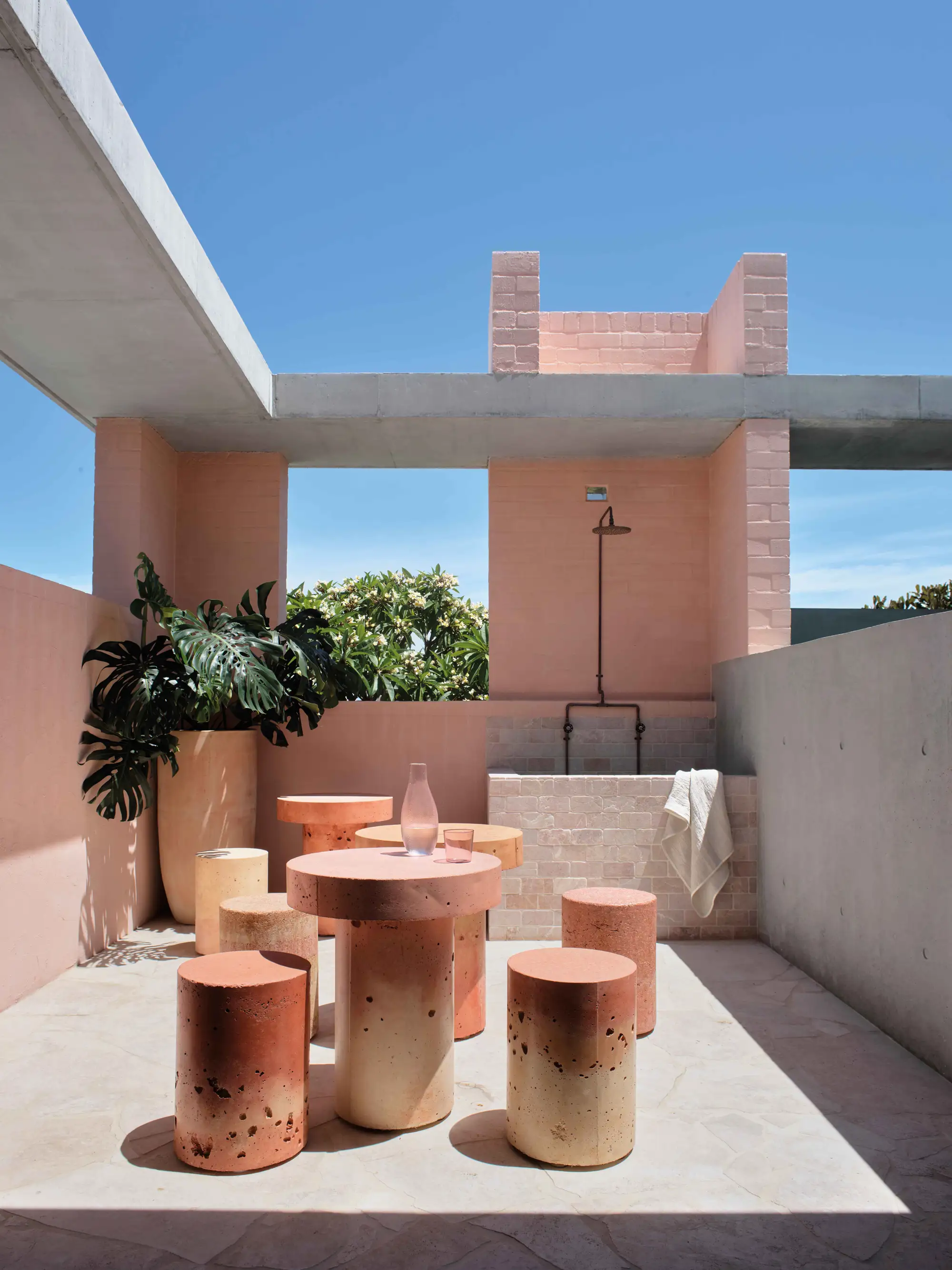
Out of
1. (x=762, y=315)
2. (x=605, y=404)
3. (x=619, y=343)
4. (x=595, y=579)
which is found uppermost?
(x=619, y=343)

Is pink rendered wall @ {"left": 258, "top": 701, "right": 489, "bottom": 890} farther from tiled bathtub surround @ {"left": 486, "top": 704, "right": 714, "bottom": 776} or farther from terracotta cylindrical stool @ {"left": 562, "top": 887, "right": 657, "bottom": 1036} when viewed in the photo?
terracotta cylindrical stool @ {"left": 562, "top": 887, "right": 657, "bottom": 1036}

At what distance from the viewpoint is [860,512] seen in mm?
14078

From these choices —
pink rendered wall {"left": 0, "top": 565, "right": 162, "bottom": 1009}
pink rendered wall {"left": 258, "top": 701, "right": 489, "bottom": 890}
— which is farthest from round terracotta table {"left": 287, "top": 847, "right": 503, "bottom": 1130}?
pink rendered wall {"left": 258, "top": 701, "right": 489, "bottom": 890}

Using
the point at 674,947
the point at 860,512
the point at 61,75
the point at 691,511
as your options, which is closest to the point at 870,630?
the point at 674,947

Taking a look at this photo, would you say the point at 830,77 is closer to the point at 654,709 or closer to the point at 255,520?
the point at 654,709

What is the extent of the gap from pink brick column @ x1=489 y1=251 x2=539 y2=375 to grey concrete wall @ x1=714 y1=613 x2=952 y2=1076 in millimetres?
2359

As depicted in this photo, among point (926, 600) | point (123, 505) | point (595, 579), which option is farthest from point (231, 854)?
point (926, 600)

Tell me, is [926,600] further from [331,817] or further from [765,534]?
[331,817]

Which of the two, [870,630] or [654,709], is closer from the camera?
[870,630]

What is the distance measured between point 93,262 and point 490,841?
2.94 m

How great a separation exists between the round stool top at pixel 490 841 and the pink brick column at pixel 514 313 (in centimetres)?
298

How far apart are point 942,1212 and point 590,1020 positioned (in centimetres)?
92

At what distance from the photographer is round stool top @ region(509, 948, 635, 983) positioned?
2.57m

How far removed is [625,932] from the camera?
11.9 feet
